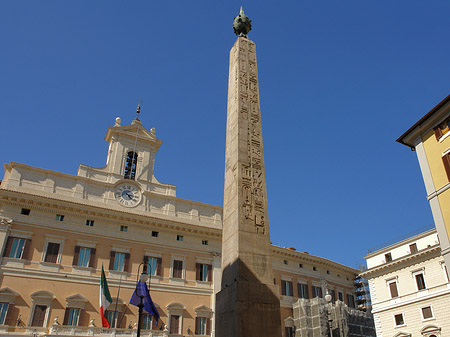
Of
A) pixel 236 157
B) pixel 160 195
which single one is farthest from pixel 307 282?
pixel 236 157

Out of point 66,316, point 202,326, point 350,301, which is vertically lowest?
point 66,316

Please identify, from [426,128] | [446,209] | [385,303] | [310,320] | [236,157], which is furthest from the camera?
[310,320]

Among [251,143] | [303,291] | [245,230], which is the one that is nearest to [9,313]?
[245,230]

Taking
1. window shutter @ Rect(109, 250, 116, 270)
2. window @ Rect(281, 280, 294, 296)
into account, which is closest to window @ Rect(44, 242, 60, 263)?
window shutter @ Rect(109, 250, 116, 270)

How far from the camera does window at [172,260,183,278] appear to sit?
24.4 metres

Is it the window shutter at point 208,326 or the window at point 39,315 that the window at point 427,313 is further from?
the window at point 39,315

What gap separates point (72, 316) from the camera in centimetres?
2088

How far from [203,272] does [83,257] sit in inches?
283

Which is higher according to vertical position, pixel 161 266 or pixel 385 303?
pixel 161 266

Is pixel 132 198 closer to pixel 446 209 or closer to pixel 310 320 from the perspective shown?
pixel 310 320

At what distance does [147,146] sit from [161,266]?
8305 millimetres

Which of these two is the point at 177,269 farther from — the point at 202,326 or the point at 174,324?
the point at 202,326

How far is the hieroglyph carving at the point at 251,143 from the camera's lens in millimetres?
9953

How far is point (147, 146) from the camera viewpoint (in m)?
27.9
